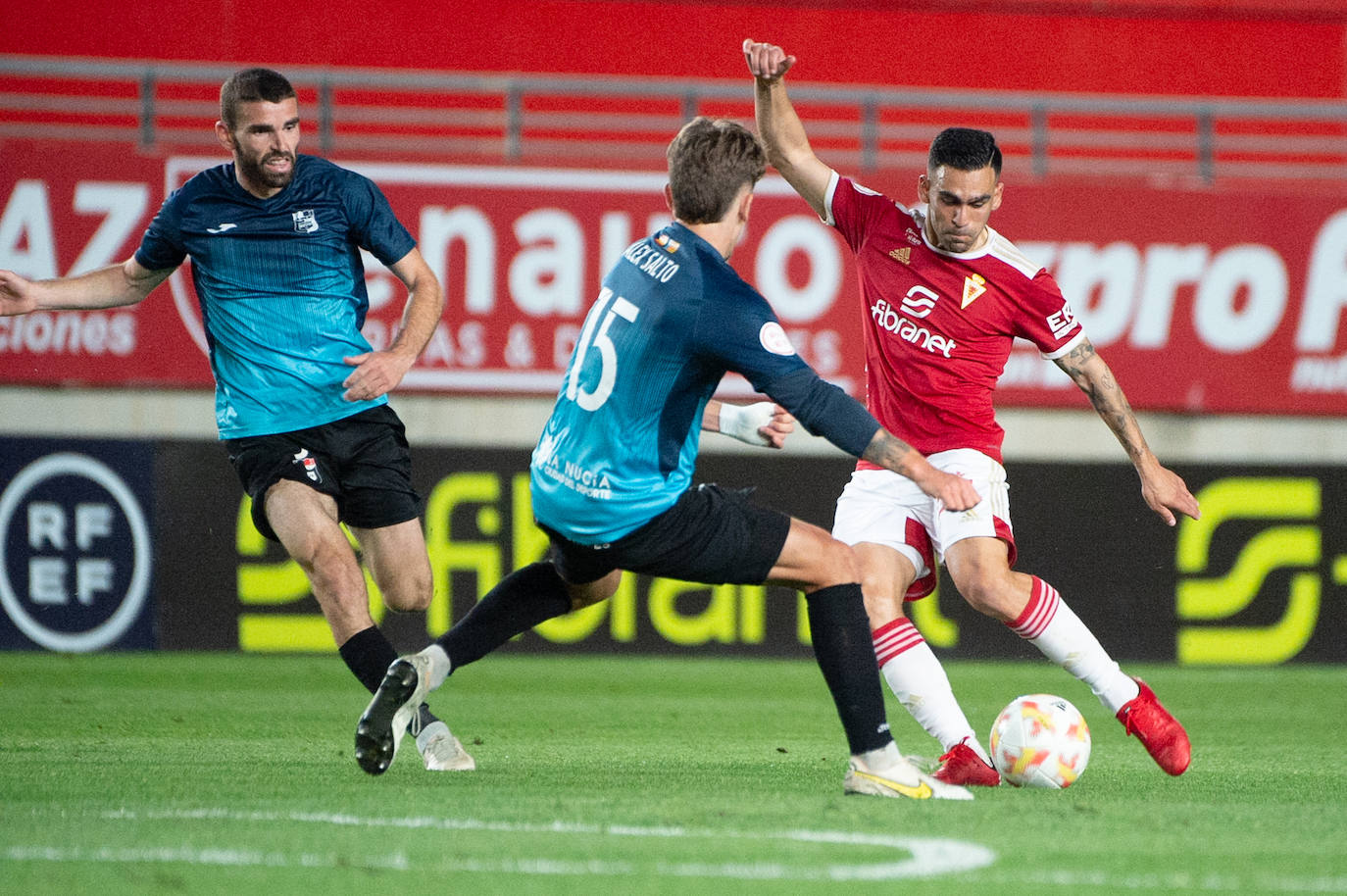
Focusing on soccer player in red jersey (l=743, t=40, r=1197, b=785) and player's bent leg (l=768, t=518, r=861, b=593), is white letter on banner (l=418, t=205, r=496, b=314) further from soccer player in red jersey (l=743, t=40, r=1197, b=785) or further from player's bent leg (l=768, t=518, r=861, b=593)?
player's bent leg (l=768, t=518, r=861, b=593)

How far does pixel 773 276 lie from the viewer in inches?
415

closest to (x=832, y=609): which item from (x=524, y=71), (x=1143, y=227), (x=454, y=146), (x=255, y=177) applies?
(x=255, y=177)

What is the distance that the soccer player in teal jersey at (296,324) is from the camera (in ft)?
18.3

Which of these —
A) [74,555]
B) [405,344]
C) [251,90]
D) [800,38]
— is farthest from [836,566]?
[800,38]

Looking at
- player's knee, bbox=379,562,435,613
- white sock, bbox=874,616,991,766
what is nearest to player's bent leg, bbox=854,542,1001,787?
white sock, bbox=874,616,991,766

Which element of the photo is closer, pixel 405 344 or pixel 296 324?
pixel 405 344

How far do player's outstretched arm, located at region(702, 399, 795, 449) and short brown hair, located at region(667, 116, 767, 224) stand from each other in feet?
1.78

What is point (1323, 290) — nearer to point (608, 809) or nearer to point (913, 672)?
point (913, 672)

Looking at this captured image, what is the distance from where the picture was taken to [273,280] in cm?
581

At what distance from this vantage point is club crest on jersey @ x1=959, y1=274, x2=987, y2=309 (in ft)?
18.7

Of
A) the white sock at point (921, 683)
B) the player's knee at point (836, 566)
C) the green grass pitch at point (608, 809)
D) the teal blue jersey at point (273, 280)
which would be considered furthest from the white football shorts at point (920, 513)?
the teal blue jersey at point (273, 280)

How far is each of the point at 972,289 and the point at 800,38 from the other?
10.5 meters

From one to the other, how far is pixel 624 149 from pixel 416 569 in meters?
6.02

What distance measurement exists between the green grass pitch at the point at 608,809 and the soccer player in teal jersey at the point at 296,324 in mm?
711
